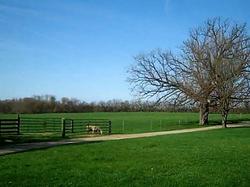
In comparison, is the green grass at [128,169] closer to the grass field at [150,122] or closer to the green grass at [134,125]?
the green grass at [134,125]

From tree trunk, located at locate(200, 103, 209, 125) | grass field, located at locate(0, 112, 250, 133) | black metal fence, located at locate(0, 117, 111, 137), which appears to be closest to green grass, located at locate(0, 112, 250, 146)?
grass field, located at locate(0, 112, 250, 133)

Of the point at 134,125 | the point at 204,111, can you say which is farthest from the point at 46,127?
the point at 204,111

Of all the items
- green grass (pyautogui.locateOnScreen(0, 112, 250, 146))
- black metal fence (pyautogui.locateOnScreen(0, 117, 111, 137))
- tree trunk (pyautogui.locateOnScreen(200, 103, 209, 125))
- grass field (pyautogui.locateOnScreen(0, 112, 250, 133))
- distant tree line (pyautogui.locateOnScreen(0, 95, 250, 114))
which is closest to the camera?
green grass (pyautogui.locateOnScreen(0, 112, 250, 146))

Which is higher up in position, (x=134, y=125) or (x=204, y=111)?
(x=204, y=111)

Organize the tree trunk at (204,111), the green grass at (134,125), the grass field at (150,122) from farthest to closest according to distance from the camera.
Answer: the tree trunk at (204,111), the grass field at (150,122), the green grass at (134,125)

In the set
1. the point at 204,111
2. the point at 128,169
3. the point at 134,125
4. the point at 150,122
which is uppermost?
the point at 204,111

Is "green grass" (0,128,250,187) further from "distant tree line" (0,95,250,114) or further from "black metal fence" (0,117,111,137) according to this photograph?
"distant tree line" (0,95,250,114)

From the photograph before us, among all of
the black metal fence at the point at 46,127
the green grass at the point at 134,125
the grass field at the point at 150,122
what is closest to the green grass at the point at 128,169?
the green grass at the point at 134,125

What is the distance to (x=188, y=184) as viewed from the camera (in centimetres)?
1080

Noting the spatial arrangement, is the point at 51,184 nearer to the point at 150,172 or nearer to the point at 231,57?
the point at 150,172

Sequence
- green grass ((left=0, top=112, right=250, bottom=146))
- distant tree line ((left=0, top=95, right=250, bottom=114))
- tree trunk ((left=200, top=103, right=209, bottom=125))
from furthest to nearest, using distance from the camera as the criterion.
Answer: distant tree line ((left=0, top=95, right=250, bottom=114)) < tree trunk ((left=200, top=103, right=209, bottom=125)) < green grass ((left=0, top=112, right=250, bottom=146))

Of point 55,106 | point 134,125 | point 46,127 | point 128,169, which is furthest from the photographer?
point 55,106

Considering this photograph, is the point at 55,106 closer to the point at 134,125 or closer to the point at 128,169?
the point at 134,125

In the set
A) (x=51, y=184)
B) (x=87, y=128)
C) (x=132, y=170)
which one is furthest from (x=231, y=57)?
(x=51, y=184)
